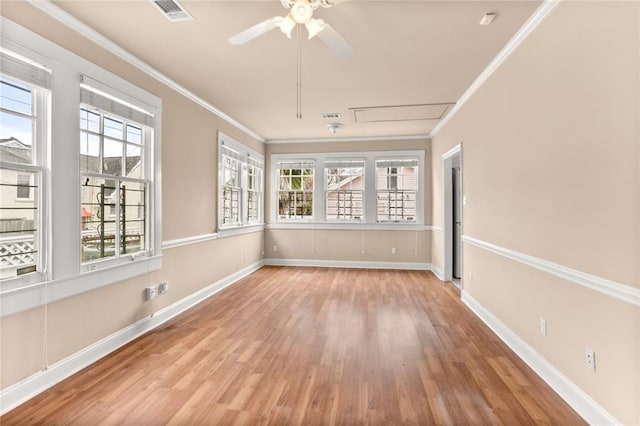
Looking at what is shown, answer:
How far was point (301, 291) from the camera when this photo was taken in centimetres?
502

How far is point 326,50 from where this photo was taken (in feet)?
10.0

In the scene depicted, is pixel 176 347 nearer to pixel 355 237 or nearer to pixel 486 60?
pixel 486 60

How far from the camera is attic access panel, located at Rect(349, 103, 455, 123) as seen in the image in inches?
189

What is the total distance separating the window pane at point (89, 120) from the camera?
2.64m

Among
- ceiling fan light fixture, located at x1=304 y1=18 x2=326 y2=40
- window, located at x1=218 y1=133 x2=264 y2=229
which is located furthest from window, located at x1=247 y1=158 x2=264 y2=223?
ceiling fan light fixture, located at x1=304 y1=18 x2=326 y2=40

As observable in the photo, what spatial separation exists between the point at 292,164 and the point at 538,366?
225 inches

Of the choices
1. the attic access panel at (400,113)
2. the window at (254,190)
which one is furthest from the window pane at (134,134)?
the window at (254,190)

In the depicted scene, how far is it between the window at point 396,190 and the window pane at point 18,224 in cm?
567

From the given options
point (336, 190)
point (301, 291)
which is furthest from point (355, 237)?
point (301, 291)

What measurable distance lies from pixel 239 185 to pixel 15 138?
3.77 metres

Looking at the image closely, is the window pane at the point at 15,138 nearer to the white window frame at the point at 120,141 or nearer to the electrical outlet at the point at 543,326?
the white window frame at the point at 120,141

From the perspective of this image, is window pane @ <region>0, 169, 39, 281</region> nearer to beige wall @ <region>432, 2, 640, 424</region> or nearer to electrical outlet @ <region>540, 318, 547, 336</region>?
beige wall @ <region>432, 2, 640, 424</region>

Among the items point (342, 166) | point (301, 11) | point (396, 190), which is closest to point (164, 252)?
point (301, 11)

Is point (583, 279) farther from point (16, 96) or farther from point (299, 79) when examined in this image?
point (16, 96)
